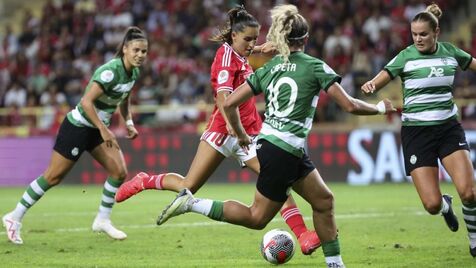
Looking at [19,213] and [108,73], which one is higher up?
[108,73]

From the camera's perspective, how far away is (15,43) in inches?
1123

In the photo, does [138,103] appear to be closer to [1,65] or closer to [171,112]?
[171,112]

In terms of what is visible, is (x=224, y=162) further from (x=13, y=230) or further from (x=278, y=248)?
(x=278, y=248)

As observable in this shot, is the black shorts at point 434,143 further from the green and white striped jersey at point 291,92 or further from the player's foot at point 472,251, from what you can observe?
the green and white striped jersey at point 291,92

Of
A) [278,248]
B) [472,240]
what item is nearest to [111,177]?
[278,248]

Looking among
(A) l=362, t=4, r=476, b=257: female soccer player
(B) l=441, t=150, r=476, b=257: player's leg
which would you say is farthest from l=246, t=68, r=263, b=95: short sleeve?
(B) l=441, t=150, r=476, b=257: player's leg

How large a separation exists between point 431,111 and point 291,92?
2.17 metres

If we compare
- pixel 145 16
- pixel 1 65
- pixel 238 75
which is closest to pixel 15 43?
pixel 1 65

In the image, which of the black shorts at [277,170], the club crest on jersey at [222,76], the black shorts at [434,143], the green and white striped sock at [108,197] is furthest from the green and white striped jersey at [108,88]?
the black shorts at [434,143]

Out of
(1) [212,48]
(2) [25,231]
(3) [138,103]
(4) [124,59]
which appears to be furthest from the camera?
(1) [212,48]

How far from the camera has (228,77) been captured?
9367 mm

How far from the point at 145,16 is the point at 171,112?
608 centimetres

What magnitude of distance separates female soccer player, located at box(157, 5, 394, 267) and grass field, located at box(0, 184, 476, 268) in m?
1.02

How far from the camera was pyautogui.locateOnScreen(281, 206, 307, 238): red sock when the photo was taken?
9.19 meters
